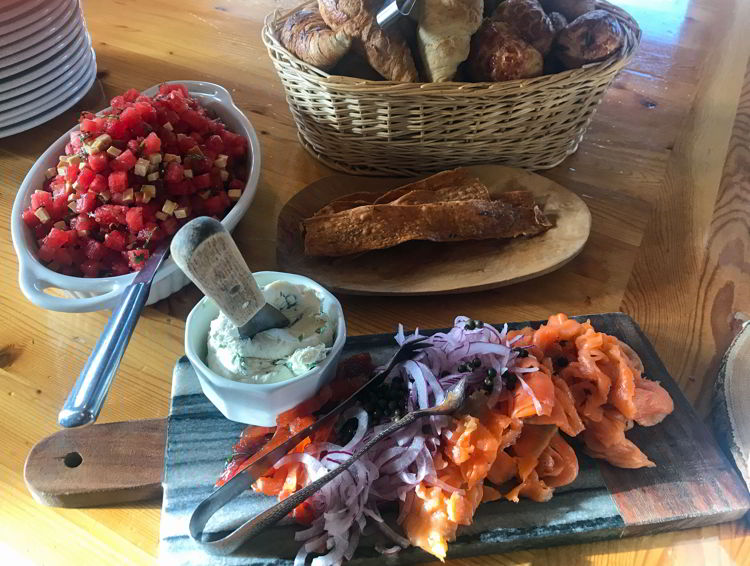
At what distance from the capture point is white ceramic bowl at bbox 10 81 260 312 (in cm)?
102

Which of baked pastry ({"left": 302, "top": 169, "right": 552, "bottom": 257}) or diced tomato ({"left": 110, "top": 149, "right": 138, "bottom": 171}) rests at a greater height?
diced tomato ({"left": 110, "top": 149, "right": 138, "bottom": 171})

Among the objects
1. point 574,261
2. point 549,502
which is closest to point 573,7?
point 574,261

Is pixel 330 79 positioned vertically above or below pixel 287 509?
above

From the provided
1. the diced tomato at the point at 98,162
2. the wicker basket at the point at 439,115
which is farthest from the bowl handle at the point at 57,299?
the wicker basket at the point at 439,115

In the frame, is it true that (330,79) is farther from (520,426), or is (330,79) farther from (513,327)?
(520,426)

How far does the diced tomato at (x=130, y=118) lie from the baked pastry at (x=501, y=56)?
2.24 ft

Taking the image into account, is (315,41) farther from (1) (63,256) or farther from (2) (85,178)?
(1) (63,256)

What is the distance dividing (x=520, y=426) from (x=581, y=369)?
0.50 feet

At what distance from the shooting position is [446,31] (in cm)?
121

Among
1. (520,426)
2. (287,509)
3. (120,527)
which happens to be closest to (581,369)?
(520,426)

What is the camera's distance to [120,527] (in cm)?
91

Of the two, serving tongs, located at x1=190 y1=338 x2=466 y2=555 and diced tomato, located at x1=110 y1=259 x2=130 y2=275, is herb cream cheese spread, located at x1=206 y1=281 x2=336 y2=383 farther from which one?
diced tomato, located at x1=110 y1=259 x2=130 y2=275

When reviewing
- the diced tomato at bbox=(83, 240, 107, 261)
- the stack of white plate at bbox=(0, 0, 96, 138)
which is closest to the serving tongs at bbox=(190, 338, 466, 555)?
the diced tomato at bbox=(83, 240, 107, 261)

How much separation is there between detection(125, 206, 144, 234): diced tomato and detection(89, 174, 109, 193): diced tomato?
0.23 ft
